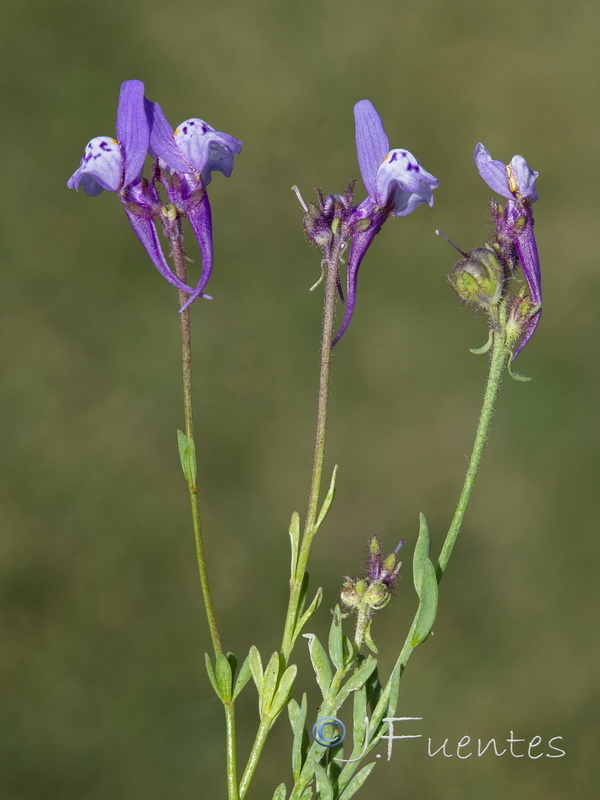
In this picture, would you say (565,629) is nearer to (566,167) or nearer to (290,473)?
(290,473)

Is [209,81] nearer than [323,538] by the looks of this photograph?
No

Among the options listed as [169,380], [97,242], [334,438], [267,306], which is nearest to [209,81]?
[97,242]

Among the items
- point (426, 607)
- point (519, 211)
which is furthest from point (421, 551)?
point (519, 211)

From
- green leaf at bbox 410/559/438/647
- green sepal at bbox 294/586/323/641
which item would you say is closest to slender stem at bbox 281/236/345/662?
green sepal at bbox 294/586/323/641

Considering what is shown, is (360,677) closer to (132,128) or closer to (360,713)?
(360,713)

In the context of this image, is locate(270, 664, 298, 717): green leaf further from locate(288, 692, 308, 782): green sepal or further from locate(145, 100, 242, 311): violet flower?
locate(145, 100, 242, 311): violet flower
